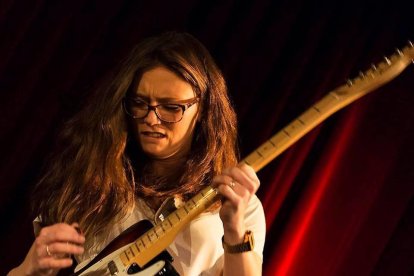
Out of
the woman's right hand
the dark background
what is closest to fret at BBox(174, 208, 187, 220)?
the woman's right hand

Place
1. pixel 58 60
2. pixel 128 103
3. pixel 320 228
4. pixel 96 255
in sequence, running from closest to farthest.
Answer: pixel 96 255
pixel 128 103
pixel 320 228
pixel 58 60

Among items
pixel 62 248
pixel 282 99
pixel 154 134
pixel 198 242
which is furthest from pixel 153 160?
pixel 282 99

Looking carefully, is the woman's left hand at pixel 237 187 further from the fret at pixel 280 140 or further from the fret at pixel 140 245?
the fret at pixel 140 245

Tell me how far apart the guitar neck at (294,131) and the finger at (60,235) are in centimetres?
12

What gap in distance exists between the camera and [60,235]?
0.97m

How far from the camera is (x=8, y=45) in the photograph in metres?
1.63

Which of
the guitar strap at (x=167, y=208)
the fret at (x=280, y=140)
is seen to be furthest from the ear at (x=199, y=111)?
the fret at (x=280, y=140)

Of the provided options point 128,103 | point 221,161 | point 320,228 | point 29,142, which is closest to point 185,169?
point 221,161

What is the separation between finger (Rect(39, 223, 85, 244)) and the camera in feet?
3.18

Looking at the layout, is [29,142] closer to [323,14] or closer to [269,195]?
[269,195]

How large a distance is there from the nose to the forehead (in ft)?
0.14

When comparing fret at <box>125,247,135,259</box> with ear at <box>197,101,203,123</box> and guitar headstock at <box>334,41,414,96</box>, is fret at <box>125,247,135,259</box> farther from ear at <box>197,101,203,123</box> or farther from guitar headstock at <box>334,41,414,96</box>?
guitar headstock at <box>334,41,414,96</box>

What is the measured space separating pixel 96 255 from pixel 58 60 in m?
0.83

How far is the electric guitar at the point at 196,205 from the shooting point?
0.93 meters
